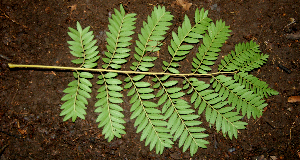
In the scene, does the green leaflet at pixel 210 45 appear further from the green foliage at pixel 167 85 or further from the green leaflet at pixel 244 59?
the green leaflet at pixel 244 59

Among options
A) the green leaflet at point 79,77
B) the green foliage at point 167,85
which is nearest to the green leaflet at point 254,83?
the green foliage at point 167,85

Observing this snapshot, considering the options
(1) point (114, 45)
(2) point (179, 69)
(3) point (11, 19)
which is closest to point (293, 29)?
(2) point (179, 69)

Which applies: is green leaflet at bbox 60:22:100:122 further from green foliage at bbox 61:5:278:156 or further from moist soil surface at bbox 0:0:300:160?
moist soil surface at bbox 0:0:300:160

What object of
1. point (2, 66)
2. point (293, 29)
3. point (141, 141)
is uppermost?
point (293, 29)

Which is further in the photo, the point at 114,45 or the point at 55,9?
the point at 55,9

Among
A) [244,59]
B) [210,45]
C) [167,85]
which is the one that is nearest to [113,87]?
[167,85]

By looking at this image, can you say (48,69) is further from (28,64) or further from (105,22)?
(105,22)

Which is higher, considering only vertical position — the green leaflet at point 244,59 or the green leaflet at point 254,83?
the green leaflet at point 244,59

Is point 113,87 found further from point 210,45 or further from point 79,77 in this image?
point 210,45
